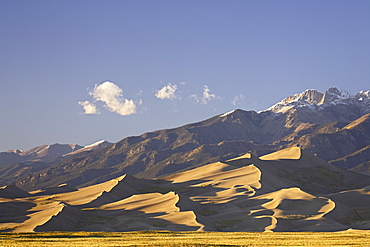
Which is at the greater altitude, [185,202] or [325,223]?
[185,202]

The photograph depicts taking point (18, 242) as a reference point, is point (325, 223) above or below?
below

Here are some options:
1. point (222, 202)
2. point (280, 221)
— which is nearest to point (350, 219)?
point (280, 221)

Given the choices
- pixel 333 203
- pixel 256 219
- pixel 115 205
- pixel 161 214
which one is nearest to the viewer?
pixel 256 219

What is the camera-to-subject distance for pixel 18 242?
65.1 metres

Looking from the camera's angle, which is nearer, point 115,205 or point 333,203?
point 333,203

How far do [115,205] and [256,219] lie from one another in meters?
63.1

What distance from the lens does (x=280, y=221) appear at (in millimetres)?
128875

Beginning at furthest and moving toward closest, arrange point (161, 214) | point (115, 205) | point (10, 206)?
point (10, 206)
point (115, 205)
point (161, 214)

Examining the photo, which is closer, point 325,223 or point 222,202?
point 325,223

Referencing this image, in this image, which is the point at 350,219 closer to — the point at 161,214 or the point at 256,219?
the point at 256,219

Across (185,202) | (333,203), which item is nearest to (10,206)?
(185,202)

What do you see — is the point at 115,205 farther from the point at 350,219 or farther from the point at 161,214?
the point at 350,219

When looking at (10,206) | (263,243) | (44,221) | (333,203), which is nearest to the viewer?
(263,243)

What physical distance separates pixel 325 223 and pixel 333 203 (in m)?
29.1
